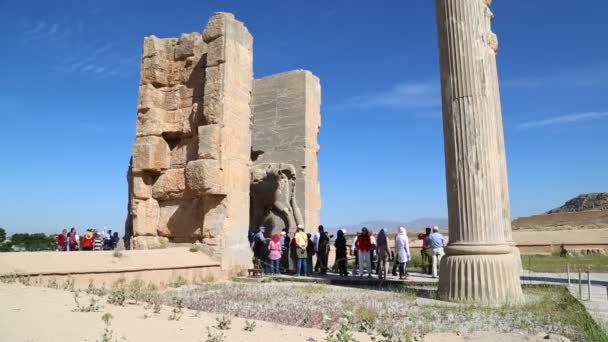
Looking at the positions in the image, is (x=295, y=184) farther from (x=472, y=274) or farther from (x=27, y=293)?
(x=27, y=293)

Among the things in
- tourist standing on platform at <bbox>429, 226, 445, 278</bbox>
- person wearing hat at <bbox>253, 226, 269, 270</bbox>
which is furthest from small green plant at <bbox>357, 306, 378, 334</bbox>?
person wearing hat at <bbox>253, 226, 269, 270</bbox>

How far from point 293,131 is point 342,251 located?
258 inches

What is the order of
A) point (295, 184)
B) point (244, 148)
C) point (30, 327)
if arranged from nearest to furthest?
point (30, 327) → point (244, 148) → point (295, 184)

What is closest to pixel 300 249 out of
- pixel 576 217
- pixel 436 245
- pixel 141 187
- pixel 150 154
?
pixel 436 245

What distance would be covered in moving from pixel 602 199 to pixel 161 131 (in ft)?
204

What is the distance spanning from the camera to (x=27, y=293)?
4.72 meters

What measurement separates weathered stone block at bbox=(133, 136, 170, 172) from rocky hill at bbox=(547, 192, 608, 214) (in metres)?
56.2

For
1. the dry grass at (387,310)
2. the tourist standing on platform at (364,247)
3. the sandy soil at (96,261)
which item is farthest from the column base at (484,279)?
the sandy soil at (96,261)

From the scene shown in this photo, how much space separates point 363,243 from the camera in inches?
449

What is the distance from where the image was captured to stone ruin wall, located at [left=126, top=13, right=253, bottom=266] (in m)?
10.1

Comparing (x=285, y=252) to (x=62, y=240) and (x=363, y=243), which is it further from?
(x=62, y=240)

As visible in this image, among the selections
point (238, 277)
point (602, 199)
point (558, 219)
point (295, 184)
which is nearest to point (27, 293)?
point (238, 277)

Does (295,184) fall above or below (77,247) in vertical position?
above

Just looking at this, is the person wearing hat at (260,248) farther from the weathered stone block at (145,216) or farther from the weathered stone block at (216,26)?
the weathered stone block at (216,26)
